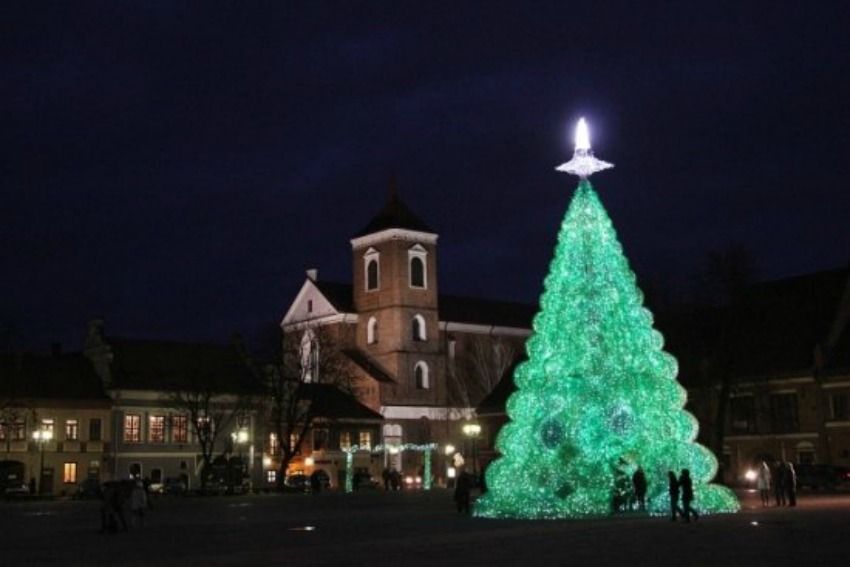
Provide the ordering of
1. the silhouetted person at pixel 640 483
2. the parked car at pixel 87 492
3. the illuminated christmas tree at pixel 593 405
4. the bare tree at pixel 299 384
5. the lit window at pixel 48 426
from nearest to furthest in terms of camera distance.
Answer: the silhouetted person at pixel 640 483 → the illuminated christmas tree at pixel 593 405 → the parked car at pixel 87 492 → the lit window at pixel 48 426 → the bare tree at pixel 299 384

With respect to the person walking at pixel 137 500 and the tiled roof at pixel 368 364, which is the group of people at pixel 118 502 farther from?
A: the tiled roof at pixel 368 364

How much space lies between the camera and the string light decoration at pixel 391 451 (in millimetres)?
81438

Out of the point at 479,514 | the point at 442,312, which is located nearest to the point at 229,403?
the point at 442,312

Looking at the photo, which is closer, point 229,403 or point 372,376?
point 229,403

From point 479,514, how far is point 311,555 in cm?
1363

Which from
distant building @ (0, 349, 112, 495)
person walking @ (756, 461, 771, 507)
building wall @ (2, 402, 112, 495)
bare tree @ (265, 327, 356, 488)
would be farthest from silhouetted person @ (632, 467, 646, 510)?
building wall @ (2, 402, 112, 495)

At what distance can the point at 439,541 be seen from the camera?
80.7 ft

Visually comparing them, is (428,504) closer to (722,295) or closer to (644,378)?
(644,378)

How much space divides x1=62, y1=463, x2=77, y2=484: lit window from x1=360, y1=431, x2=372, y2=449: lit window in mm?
24730

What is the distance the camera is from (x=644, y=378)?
32.3 metres

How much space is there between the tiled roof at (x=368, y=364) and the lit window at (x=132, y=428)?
24.8 metres

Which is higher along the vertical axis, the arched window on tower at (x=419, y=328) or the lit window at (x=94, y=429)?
the arched window on tower at (x=419, y=328)

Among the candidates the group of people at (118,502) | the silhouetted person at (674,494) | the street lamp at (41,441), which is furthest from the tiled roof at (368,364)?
the silhouetted person at (674,494)

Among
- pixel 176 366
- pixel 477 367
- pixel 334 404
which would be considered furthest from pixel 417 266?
pixel 176 366
